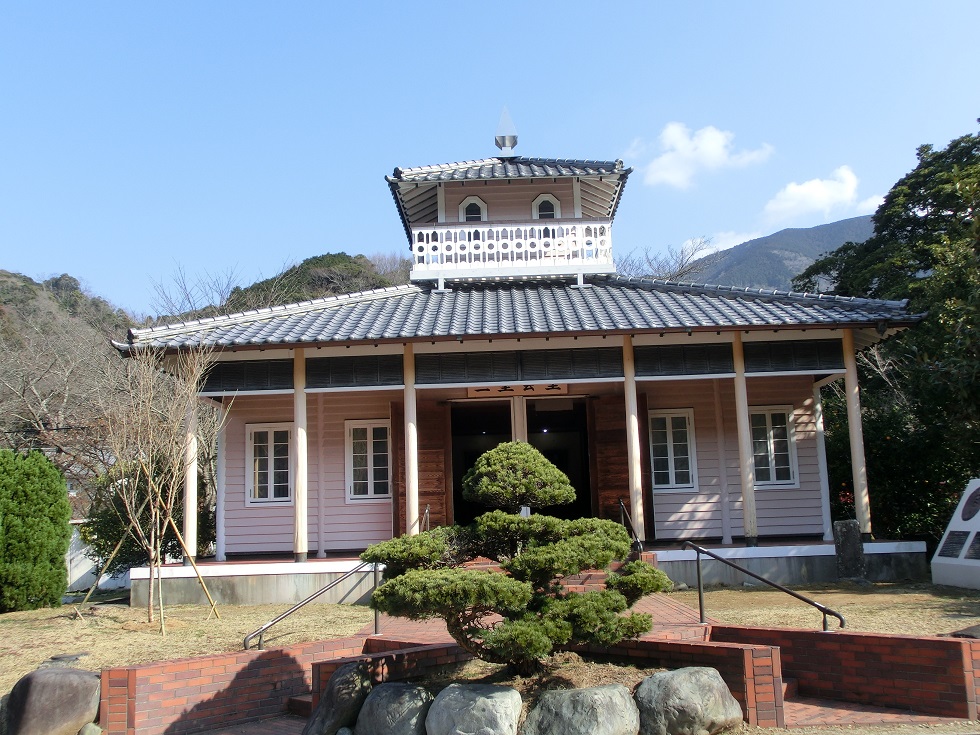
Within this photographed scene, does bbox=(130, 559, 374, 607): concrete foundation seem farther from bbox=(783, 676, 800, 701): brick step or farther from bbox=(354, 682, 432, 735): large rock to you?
bbox=(783, 676, 800, 701): brick step

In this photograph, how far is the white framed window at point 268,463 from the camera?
15731mm

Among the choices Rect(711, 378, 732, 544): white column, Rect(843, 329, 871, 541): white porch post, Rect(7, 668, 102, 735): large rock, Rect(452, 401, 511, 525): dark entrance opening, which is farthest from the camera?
Rect(452, 401, 511, 525): dark entrance opening

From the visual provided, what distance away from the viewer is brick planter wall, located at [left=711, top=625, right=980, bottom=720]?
22.7 ft

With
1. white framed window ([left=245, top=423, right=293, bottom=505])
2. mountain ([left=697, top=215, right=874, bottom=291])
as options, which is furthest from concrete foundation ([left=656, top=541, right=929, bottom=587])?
mountain ([left=697, top=215, right=874, bottom=291])

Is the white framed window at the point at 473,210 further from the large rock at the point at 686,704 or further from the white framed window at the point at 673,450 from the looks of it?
the large rock at the point at 686,704

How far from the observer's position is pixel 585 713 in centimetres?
644

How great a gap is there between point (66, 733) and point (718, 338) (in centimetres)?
1087

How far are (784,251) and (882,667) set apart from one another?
13041cm

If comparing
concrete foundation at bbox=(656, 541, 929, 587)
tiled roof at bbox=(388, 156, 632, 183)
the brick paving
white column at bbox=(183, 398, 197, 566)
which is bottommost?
the brick paving

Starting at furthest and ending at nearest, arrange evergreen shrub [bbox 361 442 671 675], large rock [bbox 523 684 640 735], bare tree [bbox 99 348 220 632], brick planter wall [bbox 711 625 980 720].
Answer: bare tree [bbox 99 348 220 632], brick planter wall [bbox 711 625 980 720], evergreen shrub [bbox 361 442 671 675], large rock [bbox 523 684 640 735]

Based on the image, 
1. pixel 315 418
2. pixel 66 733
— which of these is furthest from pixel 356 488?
pixel 66 733

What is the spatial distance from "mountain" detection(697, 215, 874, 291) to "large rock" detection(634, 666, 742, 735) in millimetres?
108826

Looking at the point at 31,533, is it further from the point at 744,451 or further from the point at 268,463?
the point at 744,451

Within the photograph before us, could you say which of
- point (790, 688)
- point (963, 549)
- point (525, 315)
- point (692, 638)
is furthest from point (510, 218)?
point (790, 688)
